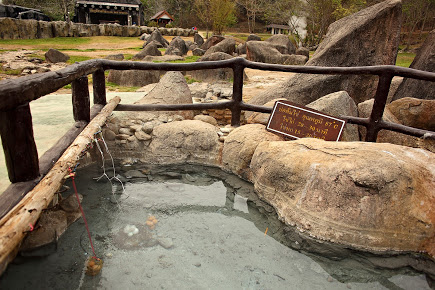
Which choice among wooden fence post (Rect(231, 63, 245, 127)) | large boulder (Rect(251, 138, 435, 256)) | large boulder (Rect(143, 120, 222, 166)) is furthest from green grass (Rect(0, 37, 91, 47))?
large boulder (Rect(251, 138, 435, 256))

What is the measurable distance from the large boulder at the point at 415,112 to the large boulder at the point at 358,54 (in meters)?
0.95

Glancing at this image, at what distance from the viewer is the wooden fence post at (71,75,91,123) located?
3643 millimetres

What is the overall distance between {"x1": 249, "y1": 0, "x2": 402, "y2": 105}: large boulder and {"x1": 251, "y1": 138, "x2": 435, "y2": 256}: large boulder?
2.54 m

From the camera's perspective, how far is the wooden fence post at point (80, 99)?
3643 mm

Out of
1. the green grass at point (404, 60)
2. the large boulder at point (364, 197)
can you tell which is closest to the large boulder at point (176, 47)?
the green grass at point (404, 60)

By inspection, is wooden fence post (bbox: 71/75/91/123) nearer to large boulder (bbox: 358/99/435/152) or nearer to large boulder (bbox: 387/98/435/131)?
large boulder (bbox: 358/99/435/152)

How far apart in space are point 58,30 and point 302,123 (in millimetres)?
28313

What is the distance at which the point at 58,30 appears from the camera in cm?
2695

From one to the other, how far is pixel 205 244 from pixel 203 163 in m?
1.70

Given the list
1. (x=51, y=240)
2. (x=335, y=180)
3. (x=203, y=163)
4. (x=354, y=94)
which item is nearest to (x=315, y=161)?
(x=335, y=180)

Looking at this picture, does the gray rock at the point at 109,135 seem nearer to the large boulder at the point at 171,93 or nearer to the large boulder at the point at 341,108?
the large boulder at the point at 171,93

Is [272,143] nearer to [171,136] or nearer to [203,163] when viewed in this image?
[203,163]

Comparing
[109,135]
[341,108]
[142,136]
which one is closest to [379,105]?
[341,108]

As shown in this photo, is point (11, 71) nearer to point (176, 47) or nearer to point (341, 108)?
point (176, 47)
